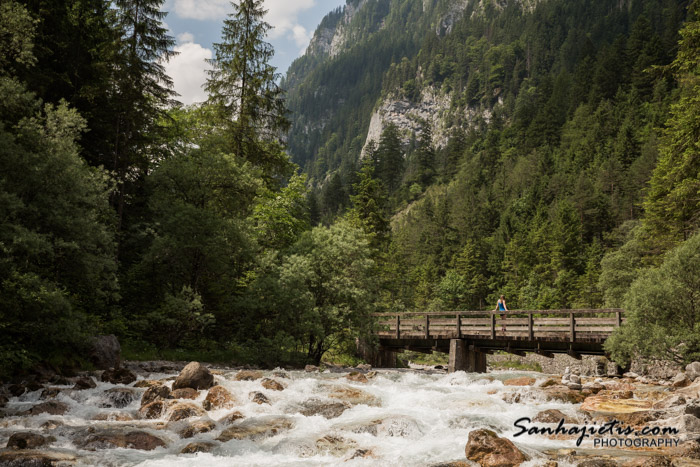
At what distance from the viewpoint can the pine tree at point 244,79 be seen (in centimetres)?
3073

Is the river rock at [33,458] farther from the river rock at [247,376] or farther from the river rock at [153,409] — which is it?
the river rock at [247,376]

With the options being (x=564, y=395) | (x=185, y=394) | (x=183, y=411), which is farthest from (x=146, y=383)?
(x=564, y=395)

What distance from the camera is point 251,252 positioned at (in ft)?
80.3

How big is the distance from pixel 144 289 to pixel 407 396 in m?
15.9

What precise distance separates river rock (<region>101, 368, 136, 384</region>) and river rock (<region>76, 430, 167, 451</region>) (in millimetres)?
5030

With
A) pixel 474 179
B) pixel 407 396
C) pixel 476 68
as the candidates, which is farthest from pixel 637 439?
pixel 476 68

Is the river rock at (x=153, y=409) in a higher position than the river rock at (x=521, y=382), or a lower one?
higher

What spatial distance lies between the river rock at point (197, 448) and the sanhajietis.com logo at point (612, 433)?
20.8 feet

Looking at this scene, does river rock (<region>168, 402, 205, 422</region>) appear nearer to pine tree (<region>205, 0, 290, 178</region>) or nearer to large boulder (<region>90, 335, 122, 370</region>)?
large boulder (<region>90, 335, 122, 370</region>)

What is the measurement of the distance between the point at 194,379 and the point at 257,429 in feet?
12.7

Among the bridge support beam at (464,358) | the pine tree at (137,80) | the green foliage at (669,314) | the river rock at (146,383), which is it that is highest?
the pine tree at (137,80)

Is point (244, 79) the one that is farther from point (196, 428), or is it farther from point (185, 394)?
point (196, 428)

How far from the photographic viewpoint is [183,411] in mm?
11477

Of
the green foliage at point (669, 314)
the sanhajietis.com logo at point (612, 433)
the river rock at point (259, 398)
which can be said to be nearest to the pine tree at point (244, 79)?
the river rock at point (259, 398)
